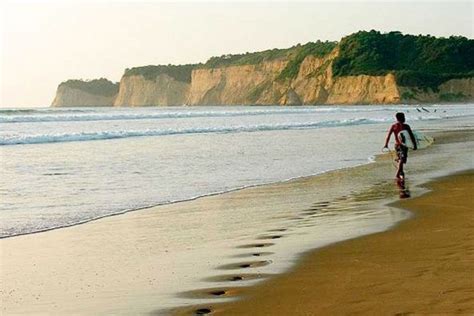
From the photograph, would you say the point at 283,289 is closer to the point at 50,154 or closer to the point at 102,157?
the point at 102,157

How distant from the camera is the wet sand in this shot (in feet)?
17.4

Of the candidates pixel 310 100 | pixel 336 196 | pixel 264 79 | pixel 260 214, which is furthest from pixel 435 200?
pixel 264 79

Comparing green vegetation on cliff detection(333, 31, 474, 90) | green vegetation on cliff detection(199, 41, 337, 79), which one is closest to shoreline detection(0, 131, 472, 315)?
green vegetation on cliff detection(333, 31, 474, 90)

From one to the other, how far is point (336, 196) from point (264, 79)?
6368 inches

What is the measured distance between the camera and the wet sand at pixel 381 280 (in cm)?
531

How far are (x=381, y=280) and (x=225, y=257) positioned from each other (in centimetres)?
194

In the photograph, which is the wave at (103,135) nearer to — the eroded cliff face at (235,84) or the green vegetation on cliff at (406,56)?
the green vegetation on cliff at (406,56)

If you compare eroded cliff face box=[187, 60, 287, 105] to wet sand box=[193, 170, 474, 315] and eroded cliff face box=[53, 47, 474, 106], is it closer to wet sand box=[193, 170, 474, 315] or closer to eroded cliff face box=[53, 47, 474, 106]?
eroded cliff face box=[53, 47, 474, 106]

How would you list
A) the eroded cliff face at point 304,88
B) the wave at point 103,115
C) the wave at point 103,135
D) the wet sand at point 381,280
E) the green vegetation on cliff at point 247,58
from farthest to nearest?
the green vegetation on cliff at point 247,58, the eroded cliff face at point 304,88, the wave at point 103,115, the wave at point 103,135, the wet sand at point 381,280

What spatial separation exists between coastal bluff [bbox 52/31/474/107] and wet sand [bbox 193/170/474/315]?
394 feet

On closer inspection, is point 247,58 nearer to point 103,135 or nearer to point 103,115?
point 103,115

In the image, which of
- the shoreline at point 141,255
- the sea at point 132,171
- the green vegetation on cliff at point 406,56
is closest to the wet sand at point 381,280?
the shoreline at point 141,255

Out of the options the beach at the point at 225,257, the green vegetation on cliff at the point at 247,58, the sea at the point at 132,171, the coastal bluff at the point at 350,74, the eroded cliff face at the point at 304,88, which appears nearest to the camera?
the beach at the point at 225,257

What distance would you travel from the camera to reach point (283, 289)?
6012mm
